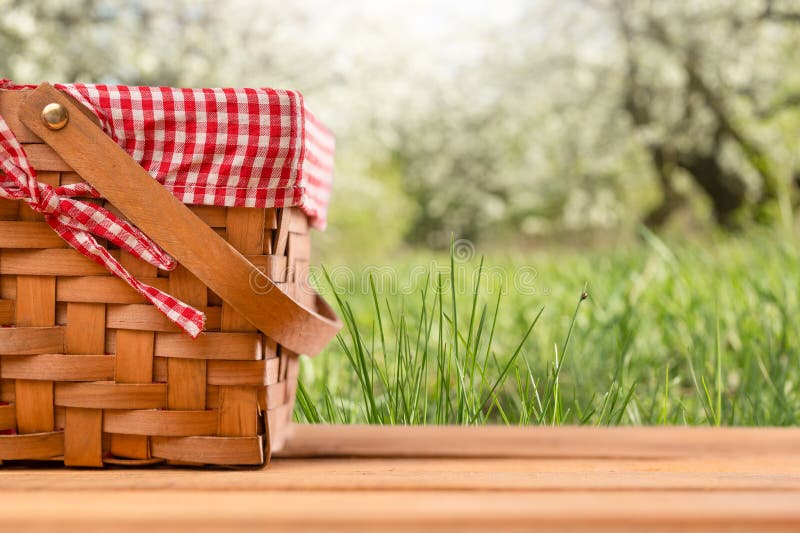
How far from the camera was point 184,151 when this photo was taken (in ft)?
1.92

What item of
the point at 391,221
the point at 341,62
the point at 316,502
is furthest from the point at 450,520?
the point at 391,221

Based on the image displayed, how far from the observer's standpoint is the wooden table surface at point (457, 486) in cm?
40

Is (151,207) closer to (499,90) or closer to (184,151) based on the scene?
(184,151)

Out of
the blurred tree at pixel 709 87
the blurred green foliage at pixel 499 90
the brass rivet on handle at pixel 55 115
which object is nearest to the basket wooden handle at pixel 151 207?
the brass rivet on handle at pixel 55 115

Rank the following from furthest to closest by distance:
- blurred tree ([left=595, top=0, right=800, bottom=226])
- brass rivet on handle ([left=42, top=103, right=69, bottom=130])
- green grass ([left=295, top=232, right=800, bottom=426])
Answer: blurred tree ([left=595, top=0, right=800, bottom=226]), green grass ([left=295, top=232, right=800, bottom=426]), brass rivet on handle ([left=42, top=103, right=69, bottom=130])

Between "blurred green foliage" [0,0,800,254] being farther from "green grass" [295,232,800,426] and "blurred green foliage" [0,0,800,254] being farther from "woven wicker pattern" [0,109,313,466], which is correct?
"woven wicker pattern" [0,109,313,466]

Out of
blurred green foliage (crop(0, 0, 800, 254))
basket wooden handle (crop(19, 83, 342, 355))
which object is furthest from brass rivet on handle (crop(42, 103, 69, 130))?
blurred green foliage (crop(0, 0, 800, 254))

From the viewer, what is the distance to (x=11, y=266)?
0.59 m

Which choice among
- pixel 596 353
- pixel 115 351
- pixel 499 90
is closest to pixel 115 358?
pixel 115 351

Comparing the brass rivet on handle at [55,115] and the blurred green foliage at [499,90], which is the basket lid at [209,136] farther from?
the blurred green foliage at [499,90]

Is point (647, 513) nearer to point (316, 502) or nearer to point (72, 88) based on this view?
point (316, 502)

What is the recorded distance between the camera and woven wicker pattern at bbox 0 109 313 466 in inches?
23.0

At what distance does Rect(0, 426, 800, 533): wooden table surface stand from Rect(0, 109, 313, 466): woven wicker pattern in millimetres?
25

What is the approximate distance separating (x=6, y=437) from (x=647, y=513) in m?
0.47
